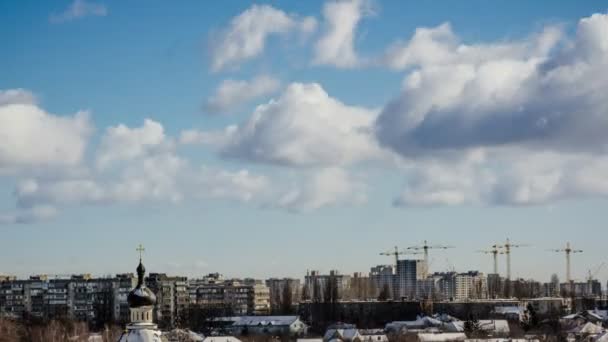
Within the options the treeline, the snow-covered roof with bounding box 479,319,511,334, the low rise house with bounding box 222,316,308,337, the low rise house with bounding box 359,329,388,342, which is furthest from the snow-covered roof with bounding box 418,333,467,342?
the treeline

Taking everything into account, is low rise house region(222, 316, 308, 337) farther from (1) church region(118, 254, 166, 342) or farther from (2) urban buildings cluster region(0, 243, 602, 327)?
(1) church region(118, 254, 166, 342)

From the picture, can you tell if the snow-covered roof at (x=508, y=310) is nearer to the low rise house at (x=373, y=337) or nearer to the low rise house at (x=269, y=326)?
the low rise house at (x=269, y=326)

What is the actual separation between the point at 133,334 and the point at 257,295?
320ft

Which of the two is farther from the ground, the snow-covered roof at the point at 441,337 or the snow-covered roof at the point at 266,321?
the snow-covered roof at the point at 266,321

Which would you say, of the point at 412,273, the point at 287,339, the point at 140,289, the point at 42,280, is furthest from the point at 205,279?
the point at 140,289

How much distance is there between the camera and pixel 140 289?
112ft

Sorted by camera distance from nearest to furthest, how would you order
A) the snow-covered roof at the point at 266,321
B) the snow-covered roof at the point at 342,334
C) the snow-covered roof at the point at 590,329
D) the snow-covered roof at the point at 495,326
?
the snow-covered roof at the point at 342,334
the snow-covered roof at the point at 590,329
the snow-covered roof at the point at 495,326
the snow-covered roof at the point at 266,321

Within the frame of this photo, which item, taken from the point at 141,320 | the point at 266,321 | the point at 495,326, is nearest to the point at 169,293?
the point at 266,321

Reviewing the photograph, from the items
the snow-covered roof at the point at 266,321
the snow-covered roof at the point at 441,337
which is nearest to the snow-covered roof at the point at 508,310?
the snow-covered roof at the point at 266,321

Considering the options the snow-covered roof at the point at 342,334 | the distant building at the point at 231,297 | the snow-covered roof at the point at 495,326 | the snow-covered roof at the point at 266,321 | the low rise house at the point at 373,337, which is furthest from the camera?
the distant building at the point at 231,297

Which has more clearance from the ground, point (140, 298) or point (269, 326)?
point (140, 298)

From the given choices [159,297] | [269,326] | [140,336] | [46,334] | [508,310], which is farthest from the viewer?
[159,297]

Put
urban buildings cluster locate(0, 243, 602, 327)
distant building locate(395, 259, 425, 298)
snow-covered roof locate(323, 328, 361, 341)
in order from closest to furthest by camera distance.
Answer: snow-covered roof locate(323, 328, 361, 341)
urban buildings cluster locate(0, 243, 602, 327)
distant building locate(395, 259, 425, 298)

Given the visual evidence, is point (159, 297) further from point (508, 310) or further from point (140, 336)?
point (140, 336)
